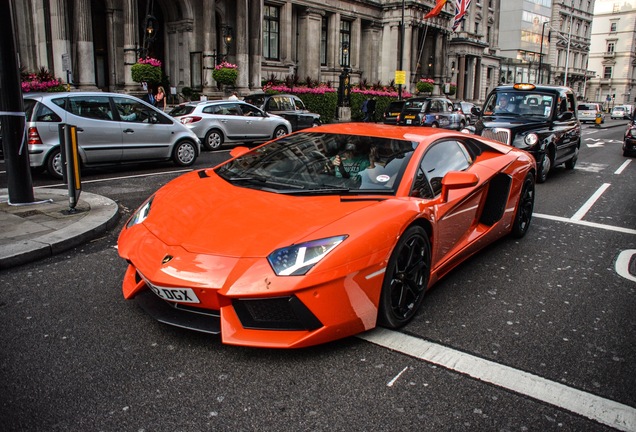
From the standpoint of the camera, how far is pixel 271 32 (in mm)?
36312

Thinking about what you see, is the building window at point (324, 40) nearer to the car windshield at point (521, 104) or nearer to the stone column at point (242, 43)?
the stone column at point (242, 43)

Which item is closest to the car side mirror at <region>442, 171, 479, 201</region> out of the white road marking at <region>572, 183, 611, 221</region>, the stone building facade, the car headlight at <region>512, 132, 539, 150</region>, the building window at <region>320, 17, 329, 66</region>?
the white road marking at <region>572, 183, 611, 221</region>

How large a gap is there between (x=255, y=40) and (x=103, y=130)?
21.5 meters

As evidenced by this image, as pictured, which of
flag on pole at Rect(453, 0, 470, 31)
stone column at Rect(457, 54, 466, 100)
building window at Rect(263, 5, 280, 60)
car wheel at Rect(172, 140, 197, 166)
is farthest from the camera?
stone column at Rect(457, 54, 466, 100)

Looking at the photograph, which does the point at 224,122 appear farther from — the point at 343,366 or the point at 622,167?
the point at 343,366

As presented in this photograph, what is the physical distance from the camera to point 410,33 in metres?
46.4

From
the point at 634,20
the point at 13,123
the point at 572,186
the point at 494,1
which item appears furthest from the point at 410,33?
the point at 634,20

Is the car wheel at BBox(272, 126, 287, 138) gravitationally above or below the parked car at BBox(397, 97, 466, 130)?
below

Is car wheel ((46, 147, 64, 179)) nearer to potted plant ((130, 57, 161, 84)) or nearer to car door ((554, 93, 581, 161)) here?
car door ((554, 93, 581, 161))

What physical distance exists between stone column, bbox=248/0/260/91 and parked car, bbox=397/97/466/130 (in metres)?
10.3

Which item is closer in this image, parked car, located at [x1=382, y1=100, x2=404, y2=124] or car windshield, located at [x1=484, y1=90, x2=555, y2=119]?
car windshield, located at [x1=484, y1=90, x2=555, y2=119]

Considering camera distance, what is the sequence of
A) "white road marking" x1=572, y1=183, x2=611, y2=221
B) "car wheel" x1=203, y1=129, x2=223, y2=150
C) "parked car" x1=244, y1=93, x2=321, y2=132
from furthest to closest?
"parked car" x1=244, y1=93, x2=321, y2=132, "car wheel" x1=203, y1=129, x2=223, y2=150, "white road marking" x1=572, y1=183, x2=611, y2=221

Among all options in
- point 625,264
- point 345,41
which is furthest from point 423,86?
point 625,264

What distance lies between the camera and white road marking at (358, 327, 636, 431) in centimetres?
274
